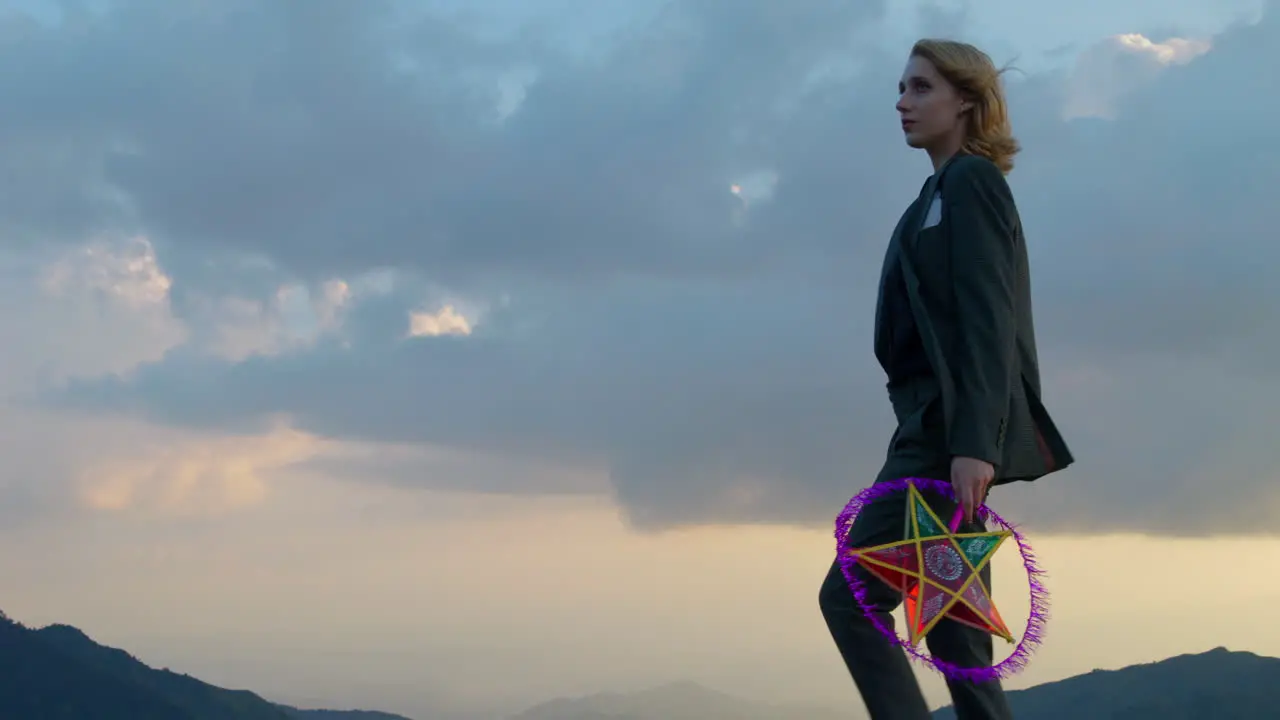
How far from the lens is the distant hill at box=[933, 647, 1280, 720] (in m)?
108

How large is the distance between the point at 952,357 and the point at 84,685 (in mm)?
101318

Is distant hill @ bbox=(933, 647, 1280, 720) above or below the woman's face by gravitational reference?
above

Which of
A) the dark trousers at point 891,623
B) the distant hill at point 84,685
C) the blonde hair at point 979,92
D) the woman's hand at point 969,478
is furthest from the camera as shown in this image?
the distant hill at point 84,685

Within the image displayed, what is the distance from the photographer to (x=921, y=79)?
5.22 m

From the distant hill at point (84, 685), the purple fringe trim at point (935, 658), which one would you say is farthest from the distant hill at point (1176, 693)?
the purple fringe trim at point (935, 658)

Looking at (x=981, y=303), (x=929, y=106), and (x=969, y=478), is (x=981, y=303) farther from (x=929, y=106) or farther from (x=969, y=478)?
(x=929, y=106)

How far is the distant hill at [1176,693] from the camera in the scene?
10769 cm

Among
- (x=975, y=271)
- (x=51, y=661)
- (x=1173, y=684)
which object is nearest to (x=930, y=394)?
(x=975, y=271)

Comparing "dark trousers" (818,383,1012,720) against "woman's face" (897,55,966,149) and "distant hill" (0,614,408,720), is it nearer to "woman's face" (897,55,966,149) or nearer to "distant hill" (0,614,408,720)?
"woman's face" (897,55,966,149)

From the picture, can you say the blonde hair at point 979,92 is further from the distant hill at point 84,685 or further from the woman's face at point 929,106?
the distant hill at point 84,685

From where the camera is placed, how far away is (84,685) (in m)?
94.4

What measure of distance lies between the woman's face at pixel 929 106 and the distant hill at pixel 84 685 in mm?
86204

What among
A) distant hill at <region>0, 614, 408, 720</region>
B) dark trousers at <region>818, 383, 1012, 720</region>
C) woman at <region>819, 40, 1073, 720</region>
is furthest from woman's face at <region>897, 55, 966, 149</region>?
distant hill at <region>0, 614, 408, 720</region>

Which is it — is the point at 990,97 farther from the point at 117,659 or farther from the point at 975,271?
the point at 117,659
